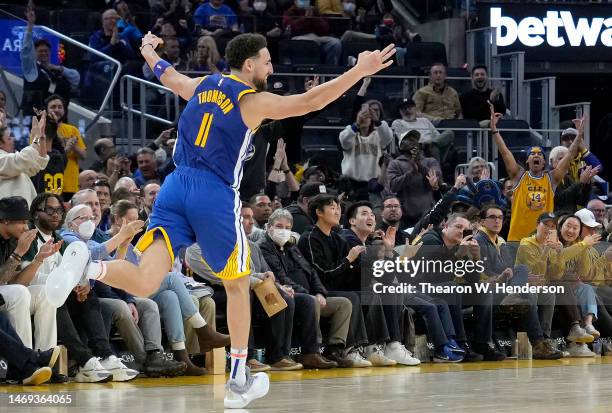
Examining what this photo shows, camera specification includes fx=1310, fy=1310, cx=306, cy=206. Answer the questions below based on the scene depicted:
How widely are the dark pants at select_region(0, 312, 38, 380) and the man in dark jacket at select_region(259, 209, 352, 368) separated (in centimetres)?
280

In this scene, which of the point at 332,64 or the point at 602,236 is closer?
the point at 602,236

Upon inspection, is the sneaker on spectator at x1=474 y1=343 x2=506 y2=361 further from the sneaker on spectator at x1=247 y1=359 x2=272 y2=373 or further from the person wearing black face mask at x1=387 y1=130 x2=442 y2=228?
the sneaker on spectator at x1=247 y1=359 x2=272 y2=373

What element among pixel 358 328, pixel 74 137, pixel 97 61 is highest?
pixel 97 61

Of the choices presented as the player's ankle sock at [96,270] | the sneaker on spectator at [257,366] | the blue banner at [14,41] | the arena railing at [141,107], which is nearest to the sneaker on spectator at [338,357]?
the sneaker on spectator at [257,366]

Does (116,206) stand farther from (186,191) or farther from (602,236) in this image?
(602,236)

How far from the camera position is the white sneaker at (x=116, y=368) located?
9.52m

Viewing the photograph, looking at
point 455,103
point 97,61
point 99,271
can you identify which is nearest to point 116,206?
point 99,271

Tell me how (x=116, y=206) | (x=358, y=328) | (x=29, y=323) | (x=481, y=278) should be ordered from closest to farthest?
1. (x=29, y=323)
2. (x=116, y=206)
3. (x=358, y=328)
4. (x=481, y=278)

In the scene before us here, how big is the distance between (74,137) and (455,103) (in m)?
5.79

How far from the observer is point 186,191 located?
7336mm

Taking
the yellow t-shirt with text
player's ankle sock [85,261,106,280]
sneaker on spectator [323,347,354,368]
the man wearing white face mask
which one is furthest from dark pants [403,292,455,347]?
player's ankle sock [85,261,106,280]

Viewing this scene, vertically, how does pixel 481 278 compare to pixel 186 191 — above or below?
below

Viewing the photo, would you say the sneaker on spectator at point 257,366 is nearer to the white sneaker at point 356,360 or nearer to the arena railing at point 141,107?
the white sneaker at point 356,360

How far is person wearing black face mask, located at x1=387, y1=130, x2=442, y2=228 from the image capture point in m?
14.1
